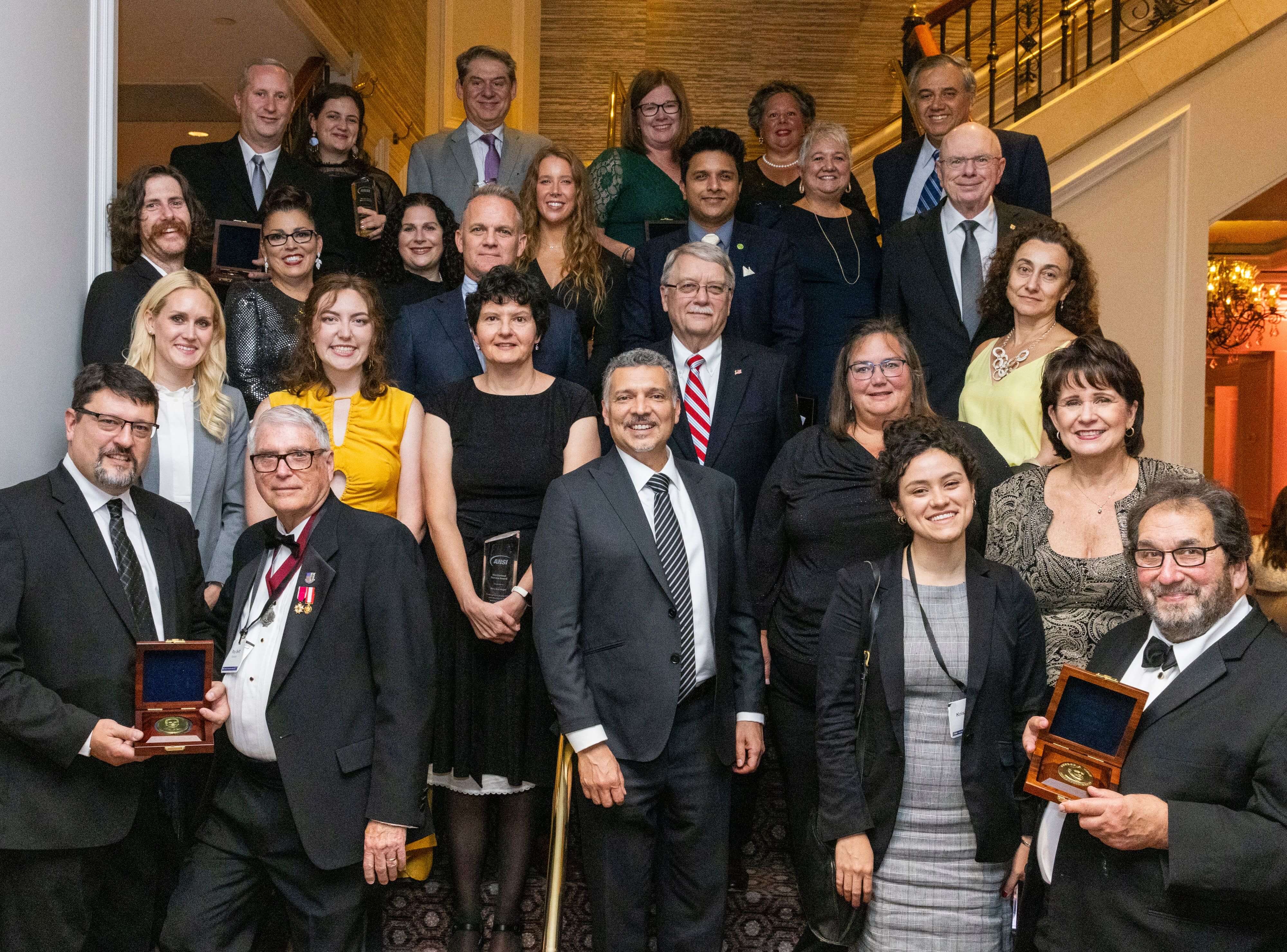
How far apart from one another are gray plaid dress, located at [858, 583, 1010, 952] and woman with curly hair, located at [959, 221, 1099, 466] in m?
1.02

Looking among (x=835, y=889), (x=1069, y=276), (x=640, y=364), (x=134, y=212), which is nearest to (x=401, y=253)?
(x=134, y=212)

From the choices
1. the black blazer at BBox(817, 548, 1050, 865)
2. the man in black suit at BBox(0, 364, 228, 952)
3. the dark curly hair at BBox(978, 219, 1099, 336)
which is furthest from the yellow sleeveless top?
the dark curly hair at BBox(978, 219, 1099, 336)

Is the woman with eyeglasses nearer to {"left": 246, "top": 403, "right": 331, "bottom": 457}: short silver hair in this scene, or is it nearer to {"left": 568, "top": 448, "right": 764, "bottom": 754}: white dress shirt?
{"left": 246, "top": 403, "right": 331, "bottom": 457}: short silver hair

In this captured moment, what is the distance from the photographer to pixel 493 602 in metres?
3.36

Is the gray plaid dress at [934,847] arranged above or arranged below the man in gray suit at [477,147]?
below

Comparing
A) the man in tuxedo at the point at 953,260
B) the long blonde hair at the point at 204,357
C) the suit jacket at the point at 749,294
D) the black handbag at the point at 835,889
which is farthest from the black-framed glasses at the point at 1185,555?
the long blonde hair at the point at 204,357

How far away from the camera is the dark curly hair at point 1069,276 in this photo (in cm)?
378

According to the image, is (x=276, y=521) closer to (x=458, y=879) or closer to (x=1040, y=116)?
(x=458, y=879)

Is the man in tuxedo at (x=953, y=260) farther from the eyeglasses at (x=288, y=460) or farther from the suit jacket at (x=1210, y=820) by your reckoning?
the eyeglasses at (x=288, y=460)

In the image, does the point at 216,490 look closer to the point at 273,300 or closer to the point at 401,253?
the point at 273,300

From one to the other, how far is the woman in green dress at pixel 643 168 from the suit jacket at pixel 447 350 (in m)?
0.81

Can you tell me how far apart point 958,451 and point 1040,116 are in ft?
14.0

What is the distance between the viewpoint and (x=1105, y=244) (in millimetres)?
6320

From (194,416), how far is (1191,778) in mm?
2788
